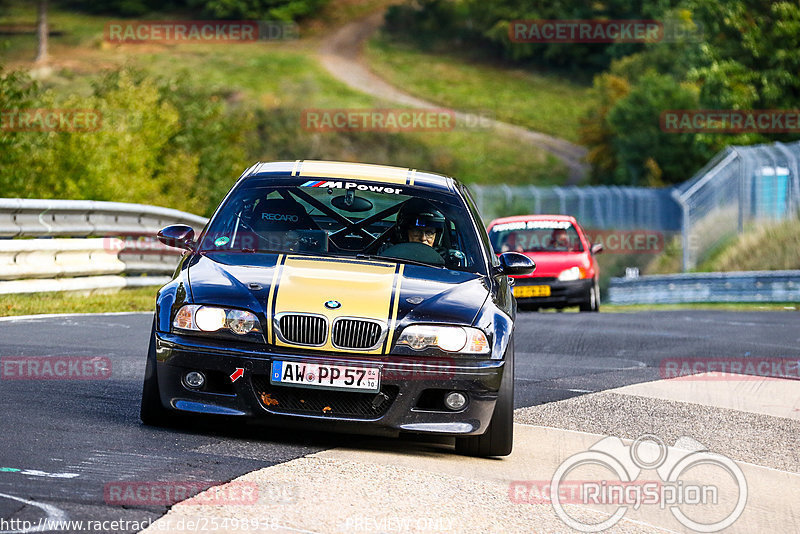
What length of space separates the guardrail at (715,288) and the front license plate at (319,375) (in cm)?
1991

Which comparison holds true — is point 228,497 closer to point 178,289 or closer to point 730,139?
point 178,289

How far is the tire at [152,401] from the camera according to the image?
700cm

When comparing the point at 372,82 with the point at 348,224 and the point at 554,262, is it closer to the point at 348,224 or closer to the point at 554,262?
the point at 554,262

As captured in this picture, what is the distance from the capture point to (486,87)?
342 feet

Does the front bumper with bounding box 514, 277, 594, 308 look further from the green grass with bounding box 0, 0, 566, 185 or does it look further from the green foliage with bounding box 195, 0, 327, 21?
the green foliage with bounding box 195, 0, 327, 21

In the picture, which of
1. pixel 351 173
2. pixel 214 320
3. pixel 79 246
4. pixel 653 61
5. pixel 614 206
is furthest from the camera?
pixel 653 61

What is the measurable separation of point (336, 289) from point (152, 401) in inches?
44.4

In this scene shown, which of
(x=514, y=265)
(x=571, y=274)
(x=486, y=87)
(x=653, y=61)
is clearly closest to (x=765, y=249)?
(x=571, y=274)

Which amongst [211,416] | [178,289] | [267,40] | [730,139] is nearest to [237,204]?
[178,289]

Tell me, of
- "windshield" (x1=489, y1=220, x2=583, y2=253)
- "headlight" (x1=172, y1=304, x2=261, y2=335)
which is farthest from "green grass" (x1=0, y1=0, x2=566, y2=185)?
"headlight" (x1=172, y1=304, x2=261, y2=335)

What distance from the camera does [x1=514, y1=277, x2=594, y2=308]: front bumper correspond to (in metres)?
20.5

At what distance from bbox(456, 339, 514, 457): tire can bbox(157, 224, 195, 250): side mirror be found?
2.17m

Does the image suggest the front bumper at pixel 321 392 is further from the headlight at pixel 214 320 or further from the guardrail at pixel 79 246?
the guardrail at pixel 79 246

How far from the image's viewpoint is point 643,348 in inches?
554
